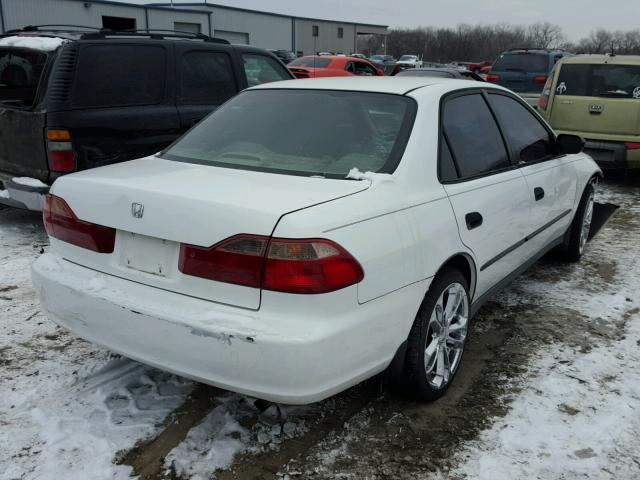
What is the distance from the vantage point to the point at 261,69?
703 centimetres

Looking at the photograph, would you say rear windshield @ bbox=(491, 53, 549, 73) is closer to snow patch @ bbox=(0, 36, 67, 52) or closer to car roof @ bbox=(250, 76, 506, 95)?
car roof @ bbox=(250, 76, 506, 95)

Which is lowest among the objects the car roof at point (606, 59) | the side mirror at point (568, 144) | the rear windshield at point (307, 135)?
the side mirror at point (568, 144)

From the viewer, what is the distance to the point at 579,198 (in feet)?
16.5

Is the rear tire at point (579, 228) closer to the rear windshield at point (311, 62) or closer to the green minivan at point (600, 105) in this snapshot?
the green minivan at point (600, 105)

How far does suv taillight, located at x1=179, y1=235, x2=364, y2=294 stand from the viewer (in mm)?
2256

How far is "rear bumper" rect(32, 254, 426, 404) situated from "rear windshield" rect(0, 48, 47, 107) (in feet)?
11.3

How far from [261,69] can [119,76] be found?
1.97 m

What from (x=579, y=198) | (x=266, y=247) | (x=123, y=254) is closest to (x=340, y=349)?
(x=266, y=247)

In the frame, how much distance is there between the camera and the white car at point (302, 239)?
7.50ft

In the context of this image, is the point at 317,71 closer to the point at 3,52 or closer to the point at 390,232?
the point at 3,52

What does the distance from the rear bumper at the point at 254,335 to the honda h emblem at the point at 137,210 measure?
0.30 m

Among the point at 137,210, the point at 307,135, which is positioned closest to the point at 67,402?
the point at 137,210

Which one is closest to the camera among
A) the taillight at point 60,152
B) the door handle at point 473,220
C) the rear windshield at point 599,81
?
the door handle at point 473,220

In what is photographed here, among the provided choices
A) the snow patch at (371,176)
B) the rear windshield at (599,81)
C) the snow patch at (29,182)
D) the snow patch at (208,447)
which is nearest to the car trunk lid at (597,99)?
the rear windshield at (599,81)
